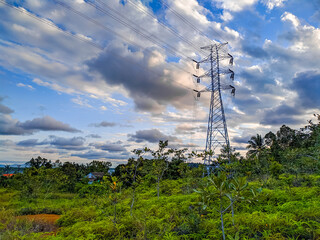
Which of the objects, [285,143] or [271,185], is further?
[285,143]

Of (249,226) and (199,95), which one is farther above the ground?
(199,95)

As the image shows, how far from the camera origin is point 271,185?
11.1m

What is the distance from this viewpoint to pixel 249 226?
5.12 meters

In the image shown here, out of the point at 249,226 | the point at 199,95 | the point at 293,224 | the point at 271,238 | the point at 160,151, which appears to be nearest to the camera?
the point at 271,238

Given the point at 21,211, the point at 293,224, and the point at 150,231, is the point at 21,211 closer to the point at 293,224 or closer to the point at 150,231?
the point at 150,231

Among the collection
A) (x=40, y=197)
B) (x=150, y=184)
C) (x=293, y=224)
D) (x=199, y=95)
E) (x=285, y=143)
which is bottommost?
(x=40, y=197)

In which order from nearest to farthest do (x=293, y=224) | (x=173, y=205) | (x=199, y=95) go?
(x=293, y=224) < (x=173, y=205) < (x=199, y=95)

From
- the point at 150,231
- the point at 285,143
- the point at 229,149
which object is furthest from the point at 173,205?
the point at 285,143

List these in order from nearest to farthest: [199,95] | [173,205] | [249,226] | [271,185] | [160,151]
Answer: [249,226], [173,205], [271,185], [160,151], [199,95]

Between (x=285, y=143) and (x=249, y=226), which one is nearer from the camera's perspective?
(x=249, y=226)

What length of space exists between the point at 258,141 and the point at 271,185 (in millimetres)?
27227

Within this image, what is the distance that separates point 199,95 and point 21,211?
17246 mm

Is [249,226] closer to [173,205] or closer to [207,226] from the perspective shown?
[207,226]

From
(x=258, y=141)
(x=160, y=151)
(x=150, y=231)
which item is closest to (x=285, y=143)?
(x=258, y=141)
